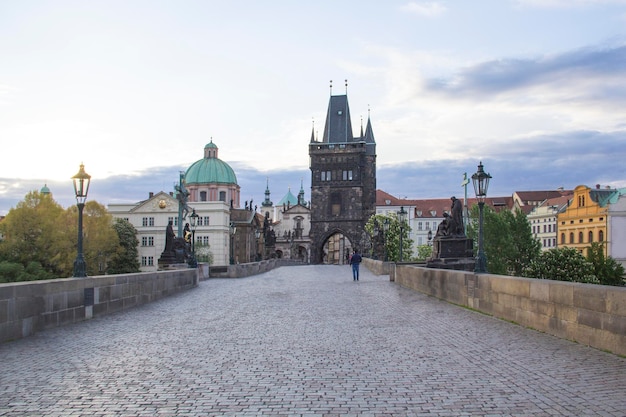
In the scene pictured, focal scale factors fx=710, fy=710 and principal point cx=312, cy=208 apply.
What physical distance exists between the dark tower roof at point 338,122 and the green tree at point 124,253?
108 feet

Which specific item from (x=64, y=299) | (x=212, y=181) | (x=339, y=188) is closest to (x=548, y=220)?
(x=339, y=188)

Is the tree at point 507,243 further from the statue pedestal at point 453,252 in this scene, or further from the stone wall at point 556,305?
the stone wall at point 556,305

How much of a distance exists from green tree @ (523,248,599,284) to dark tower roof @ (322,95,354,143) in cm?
7105

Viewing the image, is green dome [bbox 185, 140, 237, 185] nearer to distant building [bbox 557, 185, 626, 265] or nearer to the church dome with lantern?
the church dome with lantern

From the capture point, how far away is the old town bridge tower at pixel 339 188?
102 metres

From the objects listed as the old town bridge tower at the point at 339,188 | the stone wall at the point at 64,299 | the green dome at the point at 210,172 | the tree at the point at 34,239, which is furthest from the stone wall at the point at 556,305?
the green dome at the point at 210,172

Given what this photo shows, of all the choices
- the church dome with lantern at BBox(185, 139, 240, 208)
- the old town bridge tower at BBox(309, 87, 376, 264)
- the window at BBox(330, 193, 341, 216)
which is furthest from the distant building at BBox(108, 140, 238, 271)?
the window at BBox(330, 193, 341, 216)

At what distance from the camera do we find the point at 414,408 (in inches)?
239

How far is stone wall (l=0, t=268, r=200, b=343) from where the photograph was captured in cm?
1022

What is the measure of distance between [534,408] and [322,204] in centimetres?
9762

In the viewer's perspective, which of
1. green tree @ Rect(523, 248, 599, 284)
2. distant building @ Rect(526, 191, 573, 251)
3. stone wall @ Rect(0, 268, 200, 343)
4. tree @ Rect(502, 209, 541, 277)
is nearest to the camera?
stone wall @ Rect(0, 268, 200, 343)

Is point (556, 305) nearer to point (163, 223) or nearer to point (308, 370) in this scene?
point (308, 370)

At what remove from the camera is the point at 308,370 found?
7934 mm

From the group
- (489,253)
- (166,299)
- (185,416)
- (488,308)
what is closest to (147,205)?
(489,253)
